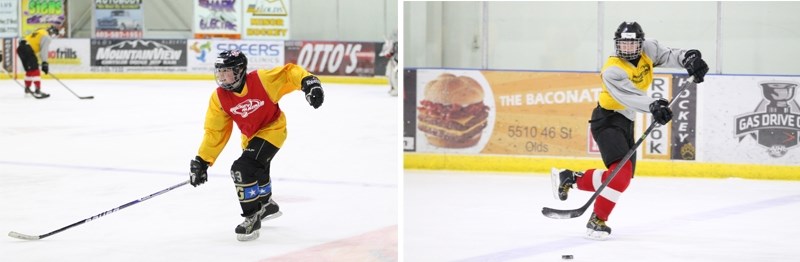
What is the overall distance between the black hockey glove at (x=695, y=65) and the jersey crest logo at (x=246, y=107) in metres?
1.70

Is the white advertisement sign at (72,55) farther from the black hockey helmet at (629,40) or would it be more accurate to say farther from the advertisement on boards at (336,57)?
the black hockey helmet at (629,40)

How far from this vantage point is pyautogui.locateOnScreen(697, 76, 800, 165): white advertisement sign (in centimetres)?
715

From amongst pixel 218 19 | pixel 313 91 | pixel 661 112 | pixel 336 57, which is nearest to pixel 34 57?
pixel 336 57

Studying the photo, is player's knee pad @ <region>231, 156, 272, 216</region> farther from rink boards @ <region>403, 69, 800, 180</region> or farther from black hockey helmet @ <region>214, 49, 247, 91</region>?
rink boards @ <region>403, 69, 800, 180</region>

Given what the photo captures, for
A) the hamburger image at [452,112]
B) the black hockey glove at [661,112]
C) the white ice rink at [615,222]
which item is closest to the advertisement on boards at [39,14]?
the hamburger image at [452,112]

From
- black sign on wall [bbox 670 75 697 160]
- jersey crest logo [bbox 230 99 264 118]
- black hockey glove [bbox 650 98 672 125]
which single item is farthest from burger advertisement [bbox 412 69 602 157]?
jersey crest logo [bbox 230 99 264 118]

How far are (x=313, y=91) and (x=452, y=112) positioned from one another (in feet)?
12.5

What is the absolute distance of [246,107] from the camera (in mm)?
4273

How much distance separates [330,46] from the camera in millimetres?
16141

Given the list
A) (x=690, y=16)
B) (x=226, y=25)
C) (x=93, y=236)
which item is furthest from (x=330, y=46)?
(x=93, y=236)

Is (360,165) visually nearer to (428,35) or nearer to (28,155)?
(28,155)

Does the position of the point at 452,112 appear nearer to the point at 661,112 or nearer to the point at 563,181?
the point at 563,181

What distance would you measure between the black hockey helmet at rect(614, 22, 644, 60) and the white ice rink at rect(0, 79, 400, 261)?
1.12 metres

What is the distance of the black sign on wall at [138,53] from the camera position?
16891 mm
